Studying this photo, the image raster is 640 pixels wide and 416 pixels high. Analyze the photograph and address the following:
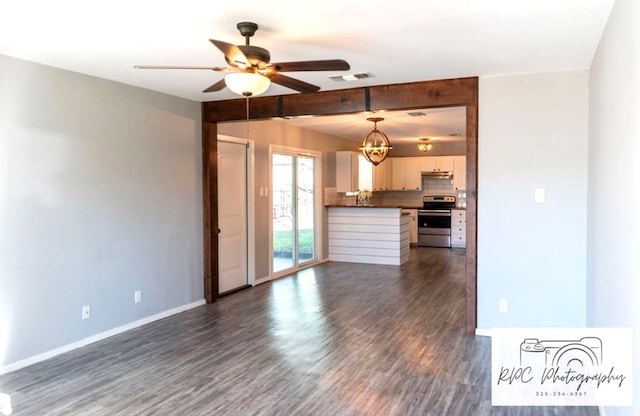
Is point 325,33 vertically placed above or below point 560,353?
above

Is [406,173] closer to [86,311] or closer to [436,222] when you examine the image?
[436,222]

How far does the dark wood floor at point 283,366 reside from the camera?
9.50 ft

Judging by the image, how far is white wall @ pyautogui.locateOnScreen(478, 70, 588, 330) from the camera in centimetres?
387

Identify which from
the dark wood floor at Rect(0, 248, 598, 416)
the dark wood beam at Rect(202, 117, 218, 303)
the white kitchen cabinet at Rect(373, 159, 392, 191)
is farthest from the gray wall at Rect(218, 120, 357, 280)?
the white kitchen cabinet at Rect(373, 159, 392, 191)

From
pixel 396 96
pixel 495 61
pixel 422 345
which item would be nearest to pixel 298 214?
pixel 396 96

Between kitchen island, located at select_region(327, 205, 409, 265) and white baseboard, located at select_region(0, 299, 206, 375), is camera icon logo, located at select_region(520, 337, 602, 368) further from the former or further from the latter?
kitchen island, located at select_region(327, 205, 409, 265)

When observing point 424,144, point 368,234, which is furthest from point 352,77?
point 424,144

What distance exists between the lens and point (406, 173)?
10758 mm

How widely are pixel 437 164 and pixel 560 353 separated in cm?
718

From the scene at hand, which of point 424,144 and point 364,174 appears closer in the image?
point 424,144

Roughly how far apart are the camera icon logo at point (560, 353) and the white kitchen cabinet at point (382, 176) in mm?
6383

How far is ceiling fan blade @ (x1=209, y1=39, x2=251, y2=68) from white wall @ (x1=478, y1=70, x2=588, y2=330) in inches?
94.8

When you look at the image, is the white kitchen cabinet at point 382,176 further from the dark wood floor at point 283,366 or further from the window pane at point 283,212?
the dark wood floor at point 283,366

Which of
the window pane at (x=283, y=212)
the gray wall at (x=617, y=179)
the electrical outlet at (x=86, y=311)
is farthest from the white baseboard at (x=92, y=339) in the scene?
the gray wall at (x=617, y=179)
